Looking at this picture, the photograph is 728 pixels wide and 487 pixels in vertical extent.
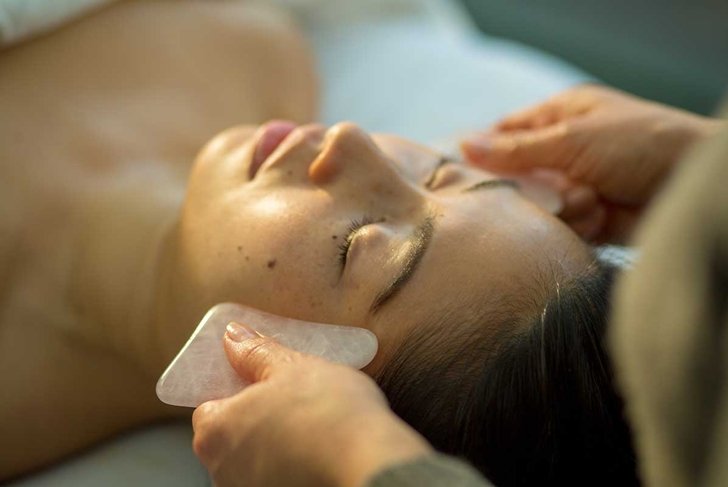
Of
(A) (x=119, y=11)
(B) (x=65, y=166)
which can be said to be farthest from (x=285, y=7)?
(B) (x=65, y=166)

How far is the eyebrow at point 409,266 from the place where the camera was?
82 cm

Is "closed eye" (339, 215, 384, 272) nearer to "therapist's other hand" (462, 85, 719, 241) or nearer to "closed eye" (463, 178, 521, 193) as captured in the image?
"closed eye" (463, 178, 521, 193)

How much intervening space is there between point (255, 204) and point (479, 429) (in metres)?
0.34

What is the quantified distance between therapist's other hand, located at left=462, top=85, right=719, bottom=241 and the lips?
304 mm

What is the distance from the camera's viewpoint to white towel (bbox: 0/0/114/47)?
3.62 feet

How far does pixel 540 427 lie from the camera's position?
808 mm

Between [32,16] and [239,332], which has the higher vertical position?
[32,16]

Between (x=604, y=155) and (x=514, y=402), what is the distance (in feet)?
1.63

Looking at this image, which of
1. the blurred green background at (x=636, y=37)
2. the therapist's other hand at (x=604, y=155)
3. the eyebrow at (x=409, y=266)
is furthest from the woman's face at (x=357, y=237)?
the blurred green background at (x=636, y=37)

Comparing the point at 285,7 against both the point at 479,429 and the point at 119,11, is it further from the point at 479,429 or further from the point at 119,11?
the point at 479,429

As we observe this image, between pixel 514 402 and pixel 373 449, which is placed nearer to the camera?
pixel 373 449

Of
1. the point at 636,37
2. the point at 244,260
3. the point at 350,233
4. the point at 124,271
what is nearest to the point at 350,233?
the point at 350,233

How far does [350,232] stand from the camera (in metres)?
0.86

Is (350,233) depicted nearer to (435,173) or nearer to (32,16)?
(435,173)
